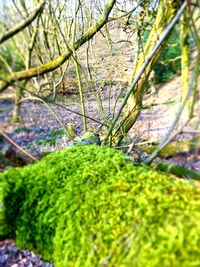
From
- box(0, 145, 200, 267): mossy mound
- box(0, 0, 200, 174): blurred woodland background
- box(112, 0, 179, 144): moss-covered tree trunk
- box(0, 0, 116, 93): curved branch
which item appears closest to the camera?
box(0, 145, 200, 267): mossy mound

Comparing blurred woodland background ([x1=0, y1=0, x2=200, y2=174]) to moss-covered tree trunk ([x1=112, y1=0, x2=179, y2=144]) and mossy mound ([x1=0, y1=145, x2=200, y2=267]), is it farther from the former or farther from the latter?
mossy mound ([x1=0, y1=145, x2=200, y2=267])

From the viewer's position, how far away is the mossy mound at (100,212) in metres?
0.85

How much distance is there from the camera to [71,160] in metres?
1.38

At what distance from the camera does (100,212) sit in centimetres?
103

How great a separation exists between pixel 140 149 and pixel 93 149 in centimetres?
227

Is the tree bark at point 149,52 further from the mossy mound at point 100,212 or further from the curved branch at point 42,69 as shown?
the mossy mound at point 100,212

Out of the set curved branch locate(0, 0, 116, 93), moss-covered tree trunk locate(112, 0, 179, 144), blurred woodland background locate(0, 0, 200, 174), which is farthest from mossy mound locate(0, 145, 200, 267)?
moss-covered tree trunk locate(112, 0, 179, 144)

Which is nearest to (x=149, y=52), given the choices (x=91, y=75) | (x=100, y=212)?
(x=100, y=212)

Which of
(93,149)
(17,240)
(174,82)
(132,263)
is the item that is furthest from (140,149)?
(174,82)

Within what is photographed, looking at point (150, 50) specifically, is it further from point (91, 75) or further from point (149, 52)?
point (91, 75)

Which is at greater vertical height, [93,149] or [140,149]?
[93,149]

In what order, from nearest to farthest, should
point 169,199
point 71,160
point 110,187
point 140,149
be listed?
point 169,199, point 110,187, point 71,160, point 140,149

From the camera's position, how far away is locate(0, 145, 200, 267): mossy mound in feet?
2.79

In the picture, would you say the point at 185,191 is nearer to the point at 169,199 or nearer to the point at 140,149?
the point at 169,199
